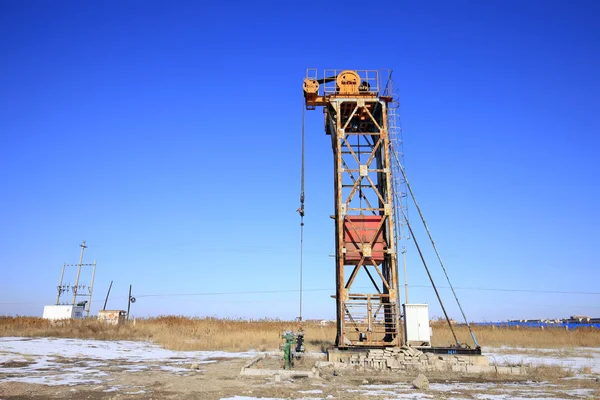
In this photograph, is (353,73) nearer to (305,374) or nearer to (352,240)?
(352,240)

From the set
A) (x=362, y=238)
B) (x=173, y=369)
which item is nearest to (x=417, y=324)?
(x=362, y=238)

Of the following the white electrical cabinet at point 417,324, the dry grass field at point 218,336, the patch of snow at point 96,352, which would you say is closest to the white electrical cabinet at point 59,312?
the dry grass field at point 218,336

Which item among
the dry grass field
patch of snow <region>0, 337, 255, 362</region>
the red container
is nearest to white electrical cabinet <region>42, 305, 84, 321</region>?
the dry grass field

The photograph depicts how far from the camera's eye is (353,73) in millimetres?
21203

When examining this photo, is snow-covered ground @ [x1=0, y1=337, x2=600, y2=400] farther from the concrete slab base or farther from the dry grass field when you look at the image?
the dry grass field

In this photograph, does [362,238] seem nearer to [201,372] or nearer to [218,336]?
[201,372]

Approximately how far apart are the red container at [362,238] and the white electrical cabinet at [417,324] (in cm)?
273

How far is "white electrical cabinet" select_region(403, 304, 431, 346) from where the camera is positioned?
698 inches

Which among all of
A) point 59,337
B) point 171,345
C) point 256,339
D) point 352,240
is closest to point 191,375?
point 352,240

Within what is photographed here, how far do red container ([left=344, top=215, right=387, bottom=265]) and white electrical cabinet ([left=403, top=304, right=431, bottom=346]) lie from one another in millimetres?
2729

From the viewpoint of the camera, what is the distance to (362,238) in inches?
756

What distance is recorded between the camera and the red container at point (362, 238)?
62.4ft

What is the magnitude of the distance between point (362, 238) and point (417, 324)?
4.62 metres

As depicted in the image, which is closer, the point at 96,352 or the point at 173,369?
the point at 173,369
